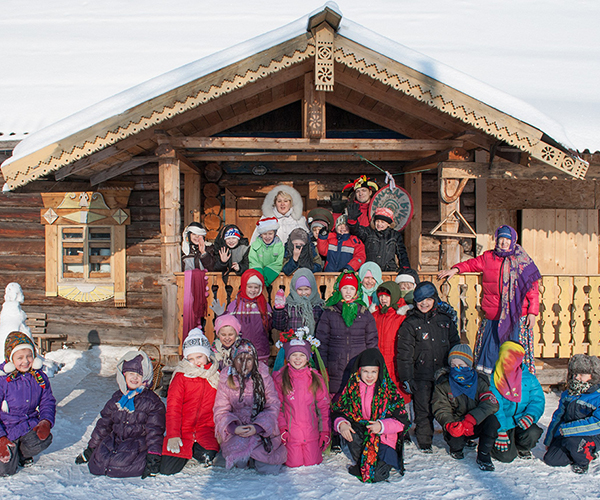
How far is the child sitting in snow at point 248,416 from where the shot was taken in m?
4.03

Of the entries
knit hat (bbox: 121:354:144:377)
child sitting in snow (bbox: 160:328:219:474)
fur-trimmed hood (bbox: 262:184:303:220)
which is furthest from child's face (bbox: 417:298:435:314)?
knit hat (bbox: 121:354:144:377)

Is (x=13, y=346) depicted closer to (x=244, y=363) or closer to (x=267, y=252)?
(x=244, y=363)

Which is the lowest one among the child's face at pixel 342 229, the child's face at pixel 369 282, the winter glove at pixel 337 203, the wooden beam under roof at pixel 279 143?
the child's face at pixel 369 282

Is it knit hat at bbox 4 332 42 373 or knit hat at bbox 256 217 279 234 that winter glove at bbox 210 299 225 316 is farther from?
knit hat at bbox 4 332 42 373

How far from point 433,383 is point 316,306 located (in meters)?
1.48

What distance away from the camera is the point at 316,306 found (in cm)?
534

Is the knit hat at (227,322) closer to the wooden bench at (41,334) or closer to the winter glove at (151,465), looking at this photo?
the winter glove at (151,465)

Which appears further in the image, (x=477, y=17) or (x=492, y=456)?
(x=477, y=17)

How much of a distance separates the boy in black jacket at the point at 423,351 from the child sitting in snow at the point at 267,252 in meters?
1.87

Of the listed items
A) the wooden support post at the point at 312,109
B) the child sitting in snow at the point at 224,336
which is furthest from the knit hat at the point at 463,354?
the wooden support post at the point at 312,109

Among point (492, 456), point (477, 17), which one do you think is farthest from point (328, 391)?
point (477, 17)

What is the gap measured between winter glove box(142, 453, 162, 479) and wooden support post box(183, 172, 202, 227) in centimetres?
475

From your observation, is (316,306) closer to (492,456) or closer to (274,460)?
(274,460)

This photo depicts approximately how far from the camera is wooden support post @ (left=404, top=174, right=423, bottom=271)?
26.4ft
